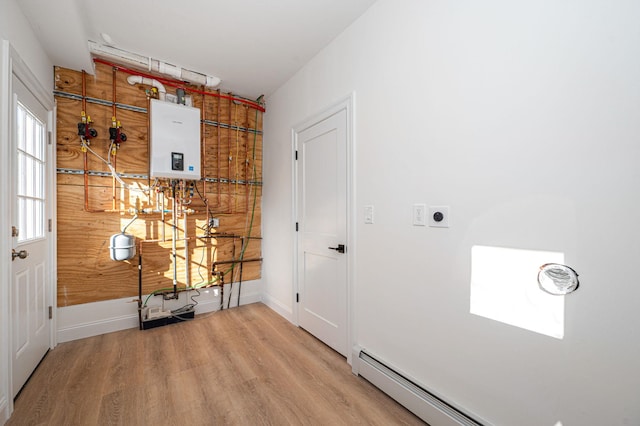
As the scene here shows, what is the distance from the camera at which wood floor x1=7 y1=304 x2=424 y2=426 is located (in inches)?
65.6

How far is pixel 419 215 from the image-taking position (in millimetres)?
1710

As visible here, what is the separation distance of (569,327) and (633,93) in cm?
94

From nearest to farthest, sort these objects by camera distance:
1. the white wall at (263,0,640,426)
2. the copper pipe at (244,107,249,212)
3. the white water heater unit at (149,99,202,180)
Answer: the white wall at (263,0,640,426) < the white water heater unit at (149,99,202,180) < the copper pipe at (244,107,249,212)

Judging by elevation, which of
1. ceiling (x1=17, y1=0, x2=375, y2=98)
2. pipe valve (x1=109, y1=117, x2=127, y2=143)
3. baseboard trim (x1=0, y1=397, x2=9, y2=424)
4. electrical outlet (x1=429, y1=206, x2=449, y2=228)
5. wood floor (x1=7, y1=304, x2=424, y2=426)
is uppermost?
ceiling (x1=17, y1=0, x2=375, y2=98)

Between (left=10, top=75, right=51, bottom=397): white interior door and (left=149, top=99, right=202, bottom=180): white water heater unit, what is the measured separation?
0.83 meters

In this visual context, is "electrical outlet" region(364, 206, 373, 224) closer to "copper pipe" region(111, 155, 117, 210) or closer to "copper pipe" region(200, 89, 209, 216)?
"copper pipe" region(200, 89, 209, 216)

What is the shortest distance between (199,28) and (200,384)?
A: 9.32 ft

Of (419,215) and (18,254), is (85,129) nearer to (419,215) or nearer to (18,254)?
(18,254)

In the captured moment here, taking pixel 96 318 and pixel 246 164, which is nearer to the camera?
pixel 96 318

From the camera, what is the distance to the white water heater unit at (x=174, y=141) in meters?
2.74

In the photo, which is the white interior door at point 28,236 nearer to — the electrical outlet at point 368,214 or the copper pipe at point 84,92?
the copper pipe at point 84,92

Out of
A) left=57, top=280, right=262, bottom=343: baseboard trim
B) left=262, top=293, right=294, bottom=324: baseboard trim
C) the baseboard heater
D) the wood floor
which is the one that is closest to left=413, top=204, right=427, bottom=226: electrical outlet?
the baseboard heater

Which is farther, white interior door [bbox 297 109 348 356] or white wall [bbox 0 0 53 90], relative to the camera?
white interior door [bbox 297 109 348 356]

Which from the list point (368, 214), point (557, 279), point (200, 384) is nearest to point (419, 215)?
point (368, 214)
